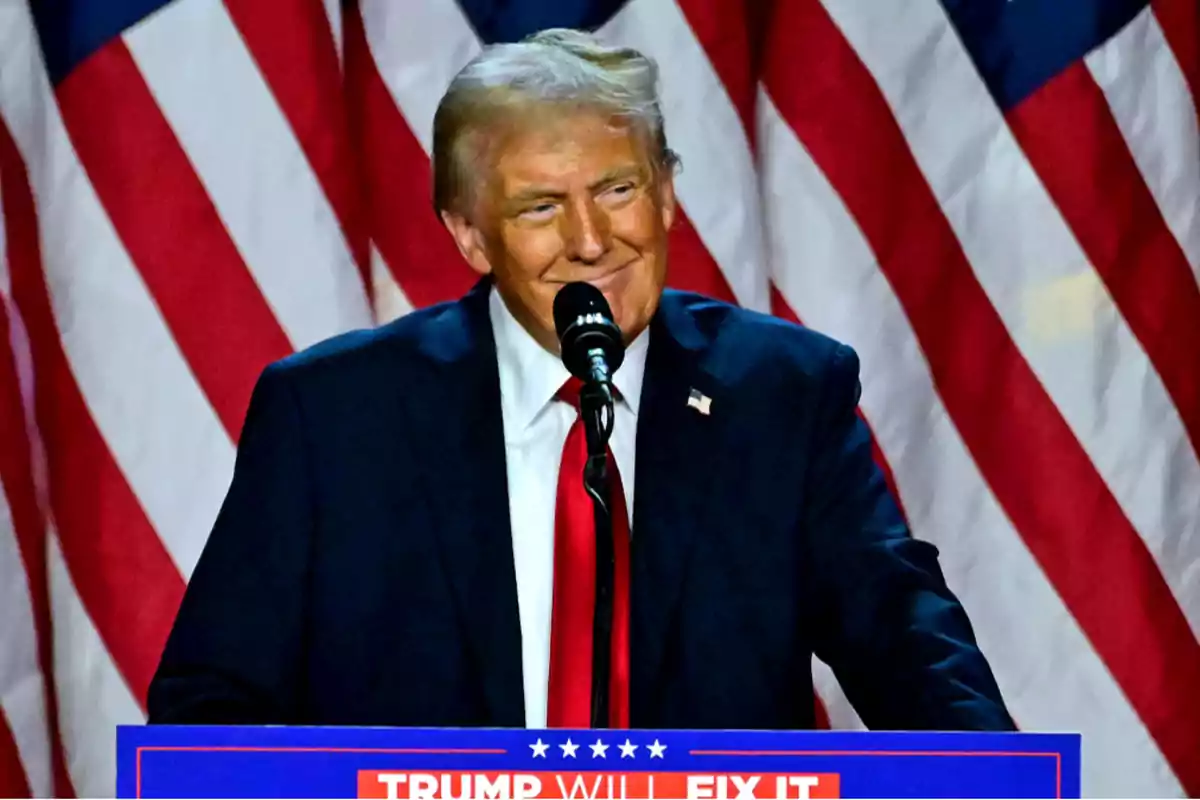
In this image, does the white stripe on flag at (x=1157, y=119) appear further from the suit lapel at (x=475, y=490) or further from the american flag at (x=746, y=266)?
the suit lapel at (x=475, y=490)

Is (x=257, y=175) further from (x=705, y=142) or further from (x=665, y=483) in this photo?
(x=665, y=483)

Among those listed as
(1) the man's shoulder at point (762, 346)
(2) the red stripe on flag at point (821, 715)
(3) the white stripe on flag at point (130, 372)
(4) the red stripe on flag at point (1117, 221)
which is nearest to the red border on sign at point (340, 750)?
(1) the man's shoulder at point (762, 346)

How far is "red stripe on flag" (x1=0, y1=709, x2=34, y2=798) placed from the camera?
2080 mm

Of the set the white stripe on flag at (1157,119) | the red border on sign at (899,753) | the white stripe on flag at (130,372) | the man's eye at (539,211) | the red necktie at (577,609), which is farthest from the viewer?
the white stripe on flag at (1157,119)

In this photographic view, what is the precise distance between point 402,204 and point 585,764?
3.59 feet

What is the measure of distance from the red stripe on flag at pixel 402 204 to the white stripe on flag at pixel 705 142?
0.29m

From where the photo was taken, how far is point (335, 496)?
168cm

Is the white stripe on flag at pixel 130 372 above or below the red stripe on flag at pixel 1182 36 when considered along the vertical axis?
below

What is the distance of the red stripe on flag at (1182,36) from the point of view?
7.22 feet

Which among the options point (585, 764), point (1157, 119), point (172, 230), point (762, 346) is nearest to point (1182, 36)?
point (1157, 119)

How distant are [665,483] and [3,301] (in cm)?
90

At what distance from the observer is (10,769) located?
2092mm

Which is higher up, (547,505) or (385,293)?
(385,293)

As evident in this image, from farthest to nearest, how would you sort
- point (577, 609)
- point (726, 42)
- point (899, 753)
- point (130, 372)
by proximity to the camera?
point (726, 42) → point (130, 372) → point (577, 609) → point (899, 753)
